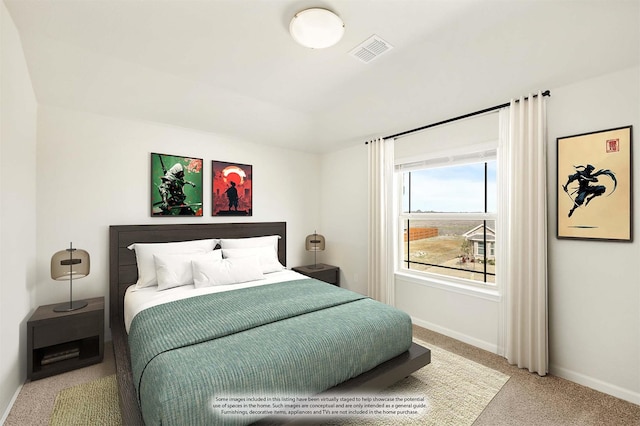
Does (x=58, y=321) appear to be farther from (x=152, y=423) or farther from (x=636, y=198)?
(x=636, y=198)

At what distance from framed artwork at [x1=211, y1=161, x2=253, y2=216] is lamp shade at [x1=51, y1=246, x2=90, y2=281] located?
4.66ft

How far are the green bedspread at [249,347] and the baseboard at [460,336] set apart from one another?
1.13 meters

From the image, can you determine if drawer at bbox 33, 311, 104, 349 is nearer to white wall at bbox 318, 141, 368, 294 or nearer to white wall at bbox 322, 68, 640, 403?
white wall at bbox 318, 141, 368, 294

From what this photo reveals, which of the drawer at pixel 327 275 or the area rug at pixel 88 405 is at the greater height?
the drawer at pixel 327 275

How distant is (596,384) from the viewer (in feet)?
7.07

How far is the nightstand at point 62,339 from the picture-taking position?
2291mm

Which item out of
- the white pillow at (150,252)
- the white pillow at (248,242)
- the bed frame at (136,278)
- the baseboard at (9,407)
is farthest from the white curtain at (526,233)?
the baseboard at (9,407)

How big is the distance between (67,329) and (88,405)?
0.76 metres

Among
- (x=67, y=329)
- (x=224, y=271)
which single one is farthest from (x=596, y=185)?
(x=67, y=329)

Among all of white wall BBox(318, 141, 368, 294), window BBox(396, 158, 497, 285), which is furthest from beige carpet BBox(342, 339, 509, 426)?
white wall BBox(318, 141, 368, 294)

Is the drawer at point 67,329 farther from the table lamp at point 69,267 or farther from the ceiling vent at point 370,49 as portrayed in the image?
the ceiling vent at point 370,49

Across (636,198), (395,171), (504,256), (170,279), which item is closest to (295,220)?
(395,171)

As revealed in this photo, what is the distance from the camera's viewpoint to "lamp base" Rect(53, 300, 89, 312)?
8.23ft

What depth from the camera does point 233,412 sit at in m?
1.42
